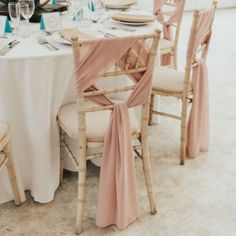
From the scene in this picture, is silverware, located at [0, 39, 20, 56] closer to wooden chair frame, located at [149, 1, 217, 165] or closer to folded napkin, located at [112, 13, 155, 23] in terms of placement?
folded napkin, located at [112, 13, 155, 23]

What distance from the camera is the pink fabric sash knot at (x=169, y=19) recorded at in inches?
118

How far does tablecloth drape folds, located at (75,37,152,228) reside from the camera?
1.42m

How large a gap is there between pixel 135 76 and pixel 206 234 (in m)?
0.85

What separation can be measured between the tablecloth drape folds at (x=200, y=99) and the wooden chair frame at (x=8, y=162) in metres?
1.10

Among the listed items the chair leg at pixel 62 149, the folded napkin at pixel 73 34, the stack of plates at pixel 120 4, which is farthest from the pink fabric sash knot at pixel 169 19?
the chair leg at pixel 62 149

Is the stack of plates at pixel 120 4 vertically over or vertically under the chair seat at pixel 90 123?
over

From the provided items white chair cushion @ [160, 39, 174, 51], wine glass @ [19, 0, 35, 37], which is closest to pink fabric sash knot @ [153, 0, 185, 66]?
white chair cushion @ [160, 39, 174, 51]

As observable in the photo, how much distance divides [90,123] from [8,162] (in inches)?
17.7

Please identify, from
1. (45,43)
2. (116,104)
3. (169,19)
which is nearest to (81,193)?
(116,104)

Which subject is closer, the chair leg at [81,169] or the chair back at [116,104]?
the chair back at [116,104]

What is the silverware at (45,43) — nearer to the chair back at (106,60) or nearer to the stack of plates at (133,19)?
the chair back at (106,60)

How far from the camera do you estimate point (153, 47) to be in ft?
4.98

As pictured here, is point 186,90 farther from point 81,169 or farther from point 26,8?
point 26,8

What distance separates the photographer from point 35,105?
1.69 m
